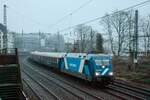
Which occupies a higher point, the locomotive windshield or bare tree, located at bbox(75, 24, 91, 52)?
bare tree, located at bbox(75, 24, 91, 52)

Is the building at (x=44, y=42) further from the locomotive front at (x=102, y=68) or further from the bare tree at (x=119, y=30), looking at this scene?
the locomotive front at (x=102, y=68)

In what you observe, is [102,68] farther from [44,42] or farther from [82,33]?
[44,42]

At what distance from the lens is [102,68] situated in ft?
72.9

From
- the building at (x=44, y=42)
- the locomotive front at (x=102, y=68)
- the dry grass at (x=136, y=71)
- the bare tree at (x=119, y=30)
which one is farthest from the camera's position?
the building at (x=44, y=42)

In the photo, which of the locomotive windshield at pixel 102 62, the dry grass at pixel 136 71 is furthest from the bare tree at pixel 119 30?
the locomotive windshield at pixel 102 62

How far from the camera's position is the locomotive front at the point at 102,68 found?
21828 millimetres

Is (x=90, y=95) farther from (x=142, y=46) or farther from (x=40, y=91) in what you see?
(x=142, y=46)

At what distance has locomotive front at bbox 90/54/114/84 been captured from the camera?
21828 mm

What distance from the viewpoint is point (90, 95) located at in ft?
62.6

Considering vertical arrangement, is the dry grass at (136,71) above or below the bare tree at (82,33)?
below

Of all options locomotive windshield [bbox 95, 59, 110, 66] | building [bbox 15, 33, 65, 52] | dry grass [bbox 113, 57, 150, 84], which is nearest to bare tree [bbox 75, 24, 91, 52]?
building [bbox 15, 33, 65, 52]

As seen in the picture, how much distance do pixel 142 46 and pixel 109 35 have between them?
21.9 ft

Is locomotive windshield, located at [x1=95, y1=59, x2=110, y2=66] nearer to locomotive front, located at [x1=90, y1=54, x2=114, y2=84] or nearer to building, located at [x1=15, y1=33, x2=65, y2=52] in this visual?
locomotive front, located at [x1=90, y1=54, x2=114, y2=84]

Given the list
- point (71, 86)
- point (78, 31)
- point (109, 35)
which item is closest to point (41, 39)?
point (78, 31)
